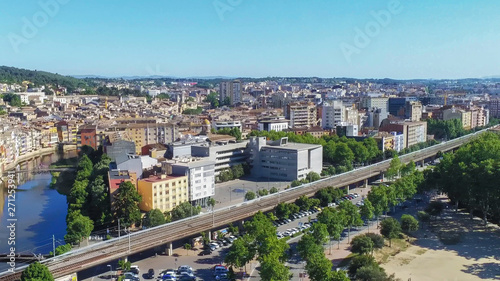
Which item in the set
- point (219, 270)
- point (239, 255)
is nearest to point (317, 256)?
point (239, 255)

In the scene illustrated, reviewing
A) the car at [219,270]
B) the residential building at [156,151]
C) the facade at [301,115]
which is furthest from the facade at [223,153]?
the facade at [301,115]

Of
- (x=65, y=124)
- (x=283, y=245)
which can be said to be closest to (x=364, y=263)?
(x=283, y=245)

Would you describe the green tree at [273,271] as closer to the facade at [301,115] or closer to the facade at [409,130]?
the facade at [409,130]

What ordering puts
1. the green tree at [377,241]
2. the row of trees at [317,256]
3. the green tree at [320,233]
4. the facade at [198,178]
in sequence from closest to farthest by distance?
the row of trees at [317,256] → the green tree at [320,233] → the green tree at [377,241] → the facade at [198,178]

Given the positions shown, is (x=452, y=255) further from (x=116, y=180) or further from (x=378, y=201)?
(x=116, y=180)

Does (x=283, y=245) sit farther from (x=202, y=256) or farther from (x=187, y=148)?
(x=187, y=148)

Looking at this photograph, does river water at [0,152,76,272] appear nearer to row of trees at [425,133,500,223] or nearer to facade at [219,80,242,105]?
row of trees at [425,133,500,223]
